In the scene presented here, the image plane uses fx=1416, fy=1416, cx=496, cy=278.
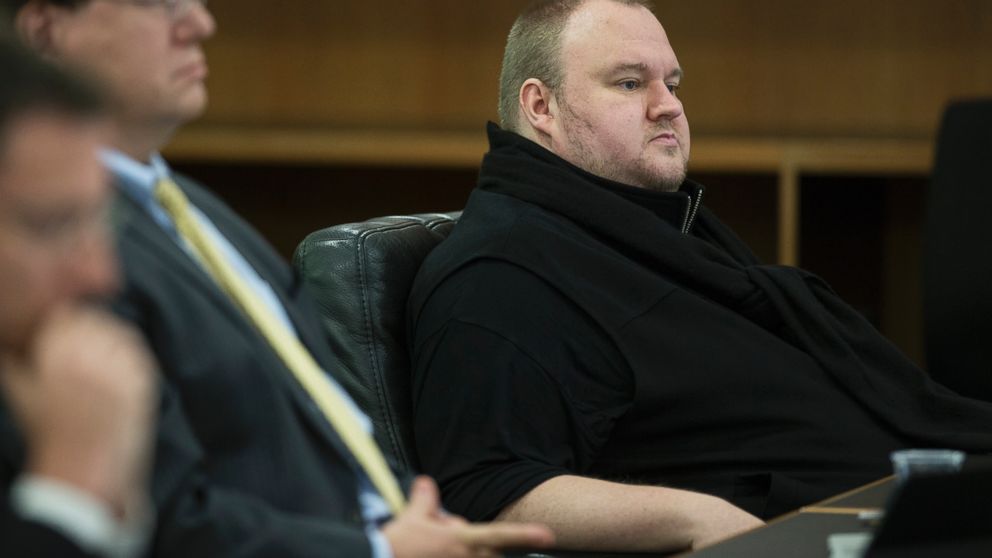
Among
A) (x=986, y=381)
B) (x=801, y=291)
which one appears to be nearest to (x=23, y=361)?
(x=801, y=291)

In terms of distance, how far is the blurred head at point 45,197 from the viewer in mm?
785

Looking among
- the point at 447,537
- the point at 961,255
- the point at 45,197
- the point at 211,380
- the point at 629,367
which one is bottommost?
the point at 961,255

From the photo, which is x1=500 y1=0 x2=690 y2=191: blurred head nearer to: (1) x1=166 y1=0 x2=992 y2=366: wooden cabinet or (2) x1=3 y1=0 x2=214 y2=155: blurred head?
(2) x1=3 y1=0 x2=214 y2=155: blurred head

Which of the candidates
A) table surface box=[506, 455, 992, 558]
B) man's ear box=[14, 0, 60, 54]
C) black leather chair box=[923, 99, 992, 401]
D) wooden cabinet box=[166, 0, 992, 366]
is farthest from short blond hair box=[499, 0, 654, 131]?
wooden cabinet box=[166, 0, 992, 366]

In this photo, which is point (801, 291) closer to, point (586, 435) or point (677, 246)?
point (677, 246)

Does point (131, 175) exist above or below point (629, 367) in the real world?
above

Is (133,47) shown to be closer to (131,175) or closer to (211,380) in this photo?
(131,175)

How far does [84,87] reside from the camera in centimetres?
82

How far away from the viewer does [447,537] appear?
45.6 inches

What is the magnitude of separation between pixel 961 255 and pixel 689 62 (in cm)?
→ 156

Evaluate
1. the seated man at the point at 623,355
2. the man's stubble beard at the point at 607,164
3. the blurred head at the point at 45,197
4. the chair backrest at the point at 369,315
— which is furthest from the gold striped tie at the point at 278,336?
the man's stubble beard at the point at 607,164

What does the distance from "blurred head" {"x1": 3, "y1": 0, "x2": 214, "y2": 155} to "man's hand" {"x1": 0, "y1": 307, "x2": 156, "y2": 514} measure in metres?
0.47

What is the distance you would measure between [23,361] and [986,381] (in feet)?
7.73

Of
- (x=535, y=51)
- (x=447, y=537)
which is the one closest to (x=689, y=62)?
(x=535, y=51)
